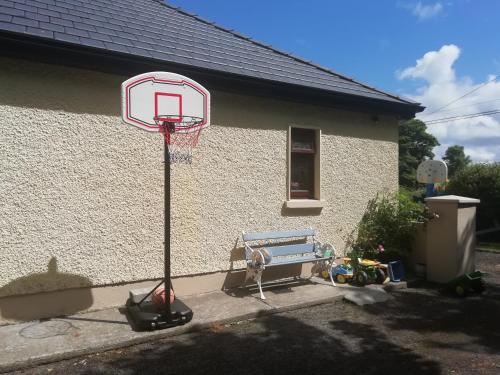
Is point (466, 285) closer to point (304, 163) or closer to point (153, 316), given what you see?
point (304, 163)

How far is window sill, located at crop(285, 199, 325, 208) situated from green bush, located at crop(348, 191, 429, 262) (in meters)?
1.15

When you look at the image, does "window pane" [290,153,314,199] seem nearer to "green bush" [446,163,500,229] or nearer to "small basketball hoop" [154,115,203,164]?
"small basketball hoop" [154,115,203,164]

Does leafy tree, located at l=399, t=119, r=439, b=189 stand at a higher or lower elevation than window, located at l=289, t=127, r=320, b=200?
higher

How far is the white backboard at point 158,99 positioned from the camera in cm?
448

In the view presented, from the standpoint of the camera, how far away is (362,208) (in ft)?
25.5

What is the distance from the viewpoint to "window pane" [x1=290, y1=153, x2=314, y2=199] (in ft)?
23.3

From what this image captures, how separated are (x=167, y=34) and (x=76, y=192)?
3325 mm

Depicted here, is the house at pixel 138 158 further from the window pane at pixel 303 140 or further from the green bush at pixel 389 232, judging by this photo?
the green bush at pixel 389 232

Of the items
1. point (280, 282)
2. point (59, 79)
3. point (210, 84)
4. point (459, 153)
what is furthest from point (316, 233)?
point (459, 153)

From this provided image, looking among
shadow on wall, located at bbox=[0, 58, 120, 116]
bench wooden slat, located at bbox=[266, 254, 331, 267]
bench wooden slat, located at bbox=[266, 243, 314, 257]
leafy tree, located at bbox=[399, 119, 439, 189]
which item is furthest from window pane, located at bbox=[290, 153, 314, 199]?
leafy tree, located at bbox=[399, 119, 439, 189]

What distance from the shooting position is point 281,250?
6.22m

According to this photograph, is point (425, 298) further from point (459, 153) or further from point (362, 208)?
point (459, 153)

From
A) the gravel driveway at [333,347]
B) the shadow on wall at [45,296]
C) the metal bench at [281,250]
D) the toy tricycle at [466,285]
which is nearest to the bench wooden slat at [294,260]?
the metal bench at [281,250]

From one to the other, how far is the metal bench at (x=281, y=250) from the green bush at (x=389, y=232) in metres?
1.12
